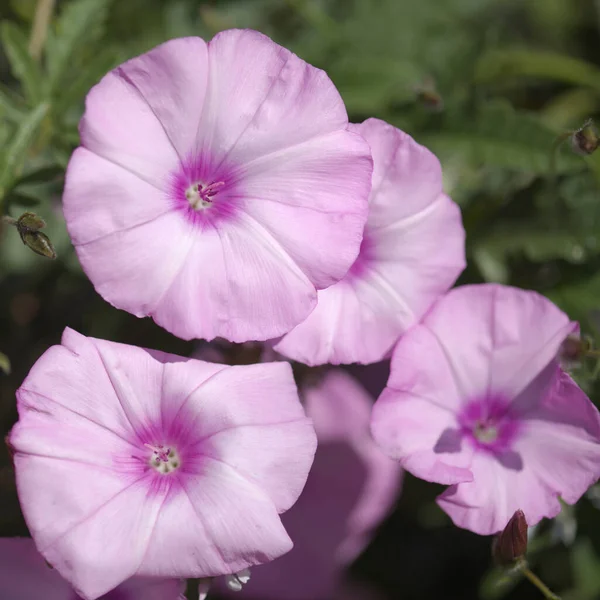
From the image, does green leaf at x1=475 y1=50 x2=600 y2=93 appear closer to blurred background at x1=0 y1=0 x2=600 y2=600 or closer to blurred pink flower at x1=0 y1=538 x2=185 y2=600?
blurred background at x1=0 y1=0 x2=600 y2=600

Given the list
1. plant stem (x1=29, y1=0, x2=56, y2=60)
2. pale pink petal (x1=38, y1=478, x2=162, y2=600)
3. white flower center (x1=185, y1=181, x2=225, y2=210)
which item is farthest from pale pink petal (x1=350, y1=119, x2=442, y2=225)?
plant stem (x1=29, y1=0, x2=56, y2=60)

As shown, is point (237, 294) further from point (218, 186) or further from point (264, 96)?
point (264, 96)

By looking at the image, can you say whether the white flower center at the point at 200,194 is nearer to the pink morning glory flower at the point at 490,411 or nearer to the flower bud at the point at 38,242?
the flower bud at the point at 38,242

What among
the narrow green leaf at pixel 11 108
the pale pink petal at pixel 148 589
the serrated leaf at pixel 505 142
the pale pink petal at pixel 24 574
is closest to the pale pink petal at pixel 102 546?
the pale pink petal at pixel 148 589

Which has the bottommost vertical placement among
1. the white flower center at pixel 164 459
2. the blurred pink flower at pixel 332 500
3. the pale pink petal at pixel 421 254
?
the blurred pink flower at pixel 332 500

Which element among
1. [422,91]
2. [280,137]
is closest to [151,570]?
[280,137]

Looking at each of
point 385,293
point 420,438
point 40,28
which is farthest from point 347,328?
point 40,28
